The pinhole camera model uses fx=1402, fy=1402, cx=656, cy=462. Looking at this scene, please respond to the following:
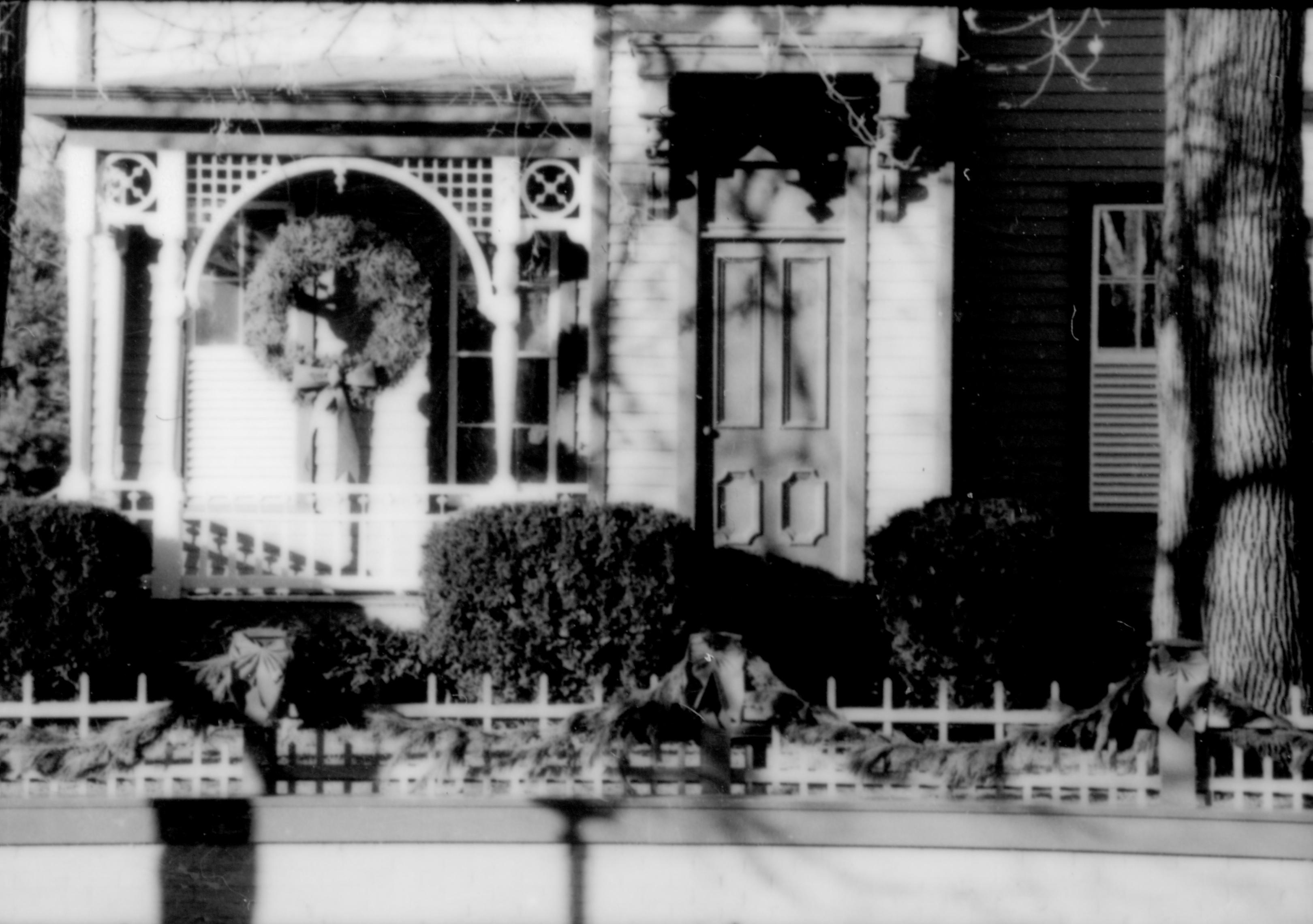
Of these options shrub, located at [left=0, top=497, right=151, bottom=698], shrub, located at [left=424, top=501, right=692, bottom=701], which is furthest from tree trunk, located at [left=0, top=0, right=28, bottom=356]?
shrub, located at [left=424, top=501, right=692, bottom=701]

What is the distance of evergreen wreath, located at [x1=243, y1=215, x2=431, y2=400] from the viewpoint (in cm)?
1091

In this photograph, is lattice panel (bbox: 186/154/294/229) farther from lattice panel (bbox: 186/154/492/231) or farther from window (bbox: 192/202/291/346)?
window (bbox: 192/202/291/346)

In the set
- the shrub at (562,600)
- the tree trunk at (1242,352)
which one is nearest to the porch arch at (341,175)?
the shrub at (562,600)

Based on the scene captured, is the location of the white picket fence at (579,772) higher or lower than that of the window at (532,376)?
lower

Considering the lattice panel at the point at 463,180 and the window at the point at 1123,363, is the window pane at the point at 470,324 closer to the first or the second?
the lattice panel at the point at 463,180

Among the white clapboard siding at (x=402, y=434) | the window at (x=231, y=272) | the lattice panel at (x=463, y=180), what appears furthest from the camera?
the window at (x=231, y=272)

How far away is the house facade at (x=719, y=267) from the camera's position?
966cm

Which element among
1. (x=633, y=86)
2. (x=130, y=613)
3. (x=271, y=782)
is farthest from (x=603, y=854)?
(x=633, y=86)

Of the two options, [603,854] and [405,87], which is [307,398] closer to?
[405,87]

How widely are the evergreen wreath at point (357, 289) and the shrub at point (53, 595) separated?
2793 mm

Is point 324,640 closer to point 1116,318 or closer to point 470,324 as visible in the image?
point 470,324

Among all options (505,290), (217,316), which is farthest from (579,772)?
(217,316)

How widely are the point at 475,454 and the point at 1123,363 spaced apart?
5.33 m

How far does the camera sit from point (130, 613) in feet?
29.1
